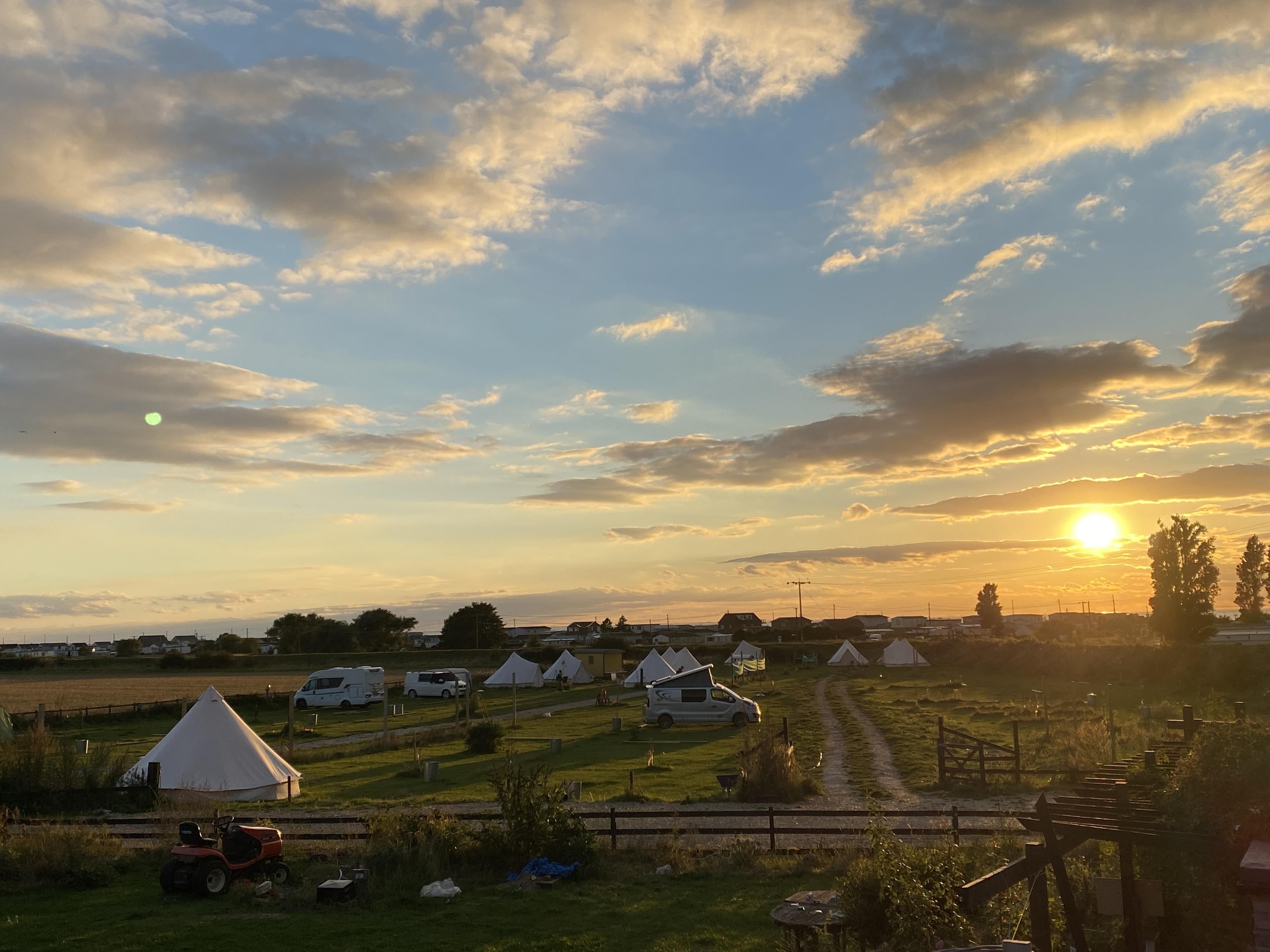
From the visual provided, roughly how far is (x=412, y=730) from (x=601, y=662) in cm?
3455

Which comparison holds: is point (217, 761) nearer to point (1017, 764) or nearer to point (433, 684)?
point (1017, 764)

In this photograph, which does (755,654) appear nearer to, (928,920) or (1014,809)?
(1014,809)

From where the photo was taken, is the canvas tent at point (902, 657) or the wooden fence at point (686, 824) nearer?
the wooden fence at point (686, 824)

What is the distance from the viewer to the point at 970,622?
19975 centimetres

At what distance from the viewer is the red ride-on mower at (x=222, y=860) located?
48.5ft

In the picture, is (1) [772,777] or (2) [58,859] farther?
(1) [772,777]

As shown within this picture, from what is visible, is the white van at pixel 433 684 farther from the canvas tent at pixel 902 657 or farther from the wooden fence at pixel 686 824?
the canvas tent at pixel 902 657

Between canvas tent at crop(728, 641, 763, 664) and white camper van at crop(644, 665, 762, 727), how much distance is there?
1628 inches

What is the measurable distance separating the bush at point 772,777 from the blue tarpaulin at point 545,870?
8.37 metres

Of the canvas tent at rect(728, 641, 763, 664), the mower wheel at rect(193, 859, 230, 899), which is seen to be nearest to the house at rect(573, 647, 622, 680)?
the canvas tent at rect(728, 641, 763, 664)

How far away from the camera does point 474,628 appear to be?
117688 mm

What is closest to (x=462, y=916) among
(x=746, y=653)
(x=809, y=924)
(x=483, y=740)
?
(x=809, y=924)

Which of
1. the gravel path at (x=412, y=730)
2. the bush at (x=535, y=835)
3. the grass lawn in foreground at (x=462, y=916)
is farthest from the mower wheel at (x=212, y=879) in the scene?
the gravel path at (x=412, y=730)

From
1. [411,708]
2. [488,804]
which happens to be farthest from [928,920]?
[411,708]
